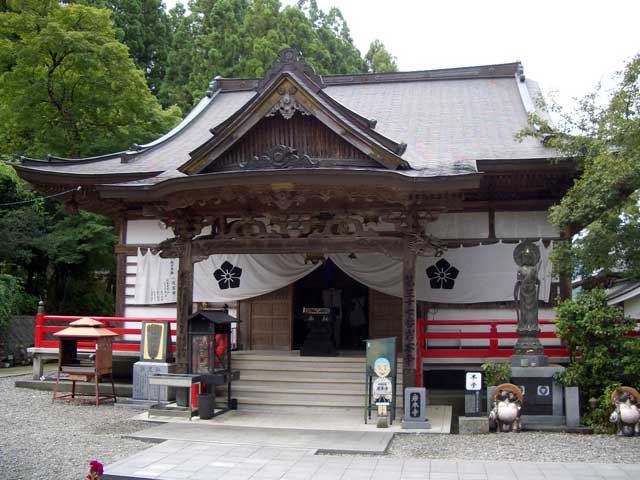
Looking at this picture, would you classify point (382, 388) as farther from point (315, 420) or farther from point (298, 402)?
point (298, 402)

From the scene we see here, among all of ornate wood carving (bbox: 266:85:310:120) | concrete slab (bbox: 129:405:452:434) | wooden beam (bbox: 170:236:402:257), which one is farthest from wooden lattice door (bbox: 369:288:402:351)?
ornate wood carving (bbox: 266:85:310:120)

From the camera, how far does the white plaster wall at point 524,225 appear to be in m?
12.7

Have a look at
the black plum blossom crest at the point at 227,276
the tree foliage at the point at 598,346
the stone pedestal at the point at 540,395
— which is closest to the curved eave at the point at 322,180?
the tree foliage at the point at 598,346

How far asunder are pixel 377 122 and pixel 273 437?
799cm

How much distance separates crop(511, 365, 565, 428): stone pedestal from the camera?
9.86 metres

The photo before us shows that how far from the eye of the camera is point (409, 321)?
10.6m

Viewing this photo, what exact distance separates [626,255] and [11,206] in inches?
745

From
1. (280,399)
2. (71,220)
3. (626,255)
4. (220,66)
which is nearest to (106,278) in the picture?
(71,220)

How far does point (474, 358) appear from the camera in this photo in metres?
11.6

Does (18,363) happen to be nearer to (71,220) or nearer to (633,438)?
(71,220)

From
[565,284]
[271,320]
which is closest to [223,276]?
[271,320]

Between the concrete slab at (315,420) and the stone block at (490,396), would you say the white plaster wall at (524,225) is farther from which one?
the stone block at (490,396)

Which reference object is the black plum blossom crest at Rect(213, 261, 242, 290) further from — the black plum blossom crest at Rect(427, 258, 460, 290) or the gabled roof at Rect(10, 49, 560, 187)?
the black plum blossom crest at Rect(427, 258, 460, 290)

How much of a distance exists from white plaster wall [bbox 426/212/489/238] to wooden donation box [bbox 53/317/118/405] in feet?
23.0
